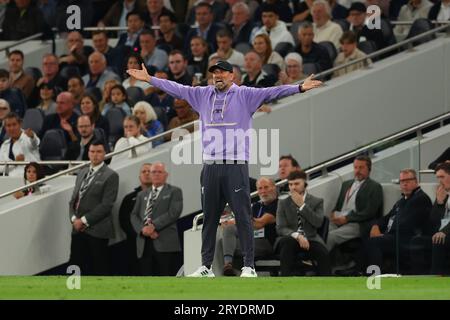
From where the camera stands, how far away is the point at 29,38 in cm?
2522

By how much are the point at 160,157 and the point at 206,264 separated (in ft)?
16.8

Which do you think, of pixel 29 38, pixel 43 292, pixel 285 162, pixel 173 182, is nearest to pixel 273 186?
pixel 285 162

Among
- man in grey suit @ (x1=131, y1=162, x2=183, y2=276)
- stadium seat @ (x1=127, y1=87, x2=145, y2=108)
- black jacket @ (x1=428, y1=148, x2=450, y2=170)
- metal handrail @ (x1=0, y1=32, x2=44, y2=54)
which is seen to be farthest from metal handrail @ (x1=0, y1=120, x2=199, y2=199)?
metal handrail @ (x1=0, y1=32, x2=44, y2=54)

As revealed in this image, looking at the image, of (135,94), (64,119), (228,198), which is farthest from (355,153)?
(64,119)

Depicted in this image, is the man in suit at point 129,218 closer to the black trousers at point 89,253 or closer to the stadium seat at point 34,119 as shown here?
the black trousers at point 89,253

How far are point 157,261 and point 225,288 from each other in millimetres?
5620

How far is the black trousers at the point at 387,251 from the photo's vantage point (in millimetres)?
16500

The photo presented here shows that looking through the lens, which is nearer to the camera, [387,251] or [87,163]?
[387,251]

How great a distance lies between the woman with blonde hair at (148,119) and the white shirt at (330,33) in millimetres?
2800

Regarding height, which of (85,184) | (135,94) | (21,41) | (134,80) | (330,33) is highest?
(21,41)

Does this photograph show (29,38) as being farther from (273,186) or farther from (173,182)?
(273,186)

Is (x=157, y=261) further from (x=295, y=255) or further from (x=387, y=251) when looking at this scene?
(x=387, y=251)

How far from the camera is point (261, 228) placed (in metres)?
18.0

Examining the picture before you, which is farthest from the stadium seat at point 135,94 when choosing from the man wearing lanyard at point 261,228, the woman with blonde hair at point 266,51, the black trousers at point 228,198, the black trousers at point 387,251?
the black trousers at point 228,198
